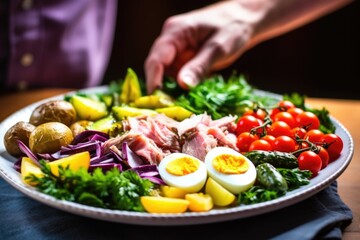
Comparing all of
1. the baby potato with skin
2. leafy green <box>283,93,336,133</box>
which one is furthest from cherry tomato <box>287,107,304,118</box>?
the baby potato with skin

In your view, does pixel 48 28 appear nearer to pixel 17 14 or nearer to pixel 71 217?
pixel 17 14

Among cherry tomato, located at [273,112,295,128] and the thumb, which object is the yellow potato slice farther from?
the thumb

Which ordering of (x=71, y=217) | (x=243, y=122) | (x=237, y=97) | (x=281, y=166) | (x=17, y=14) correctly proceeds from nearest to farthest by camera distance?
1. (x=71, y=217)
2. (x=281, y=166)
3. (x=243, y=122)
4. (x=237, y=97)
5. (x=17, y=14)

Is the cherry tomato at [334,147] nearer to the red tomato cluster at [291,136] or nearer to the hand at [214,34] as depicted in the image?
the red tomato cluster at [291,136]

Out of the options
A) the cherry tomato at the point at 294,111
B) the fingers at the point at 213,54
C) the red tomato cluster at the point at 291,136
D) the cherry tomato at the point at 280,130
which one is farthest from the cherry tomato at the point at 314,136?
the fingers at the point at 213,54

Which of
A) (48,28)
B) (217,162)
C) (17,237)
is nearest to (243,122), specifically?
(217,162)

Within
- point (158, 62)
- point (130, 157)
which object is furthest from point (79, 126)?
point (158, 62)
